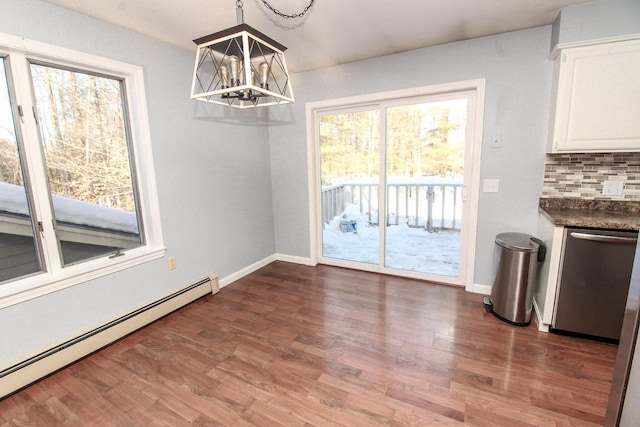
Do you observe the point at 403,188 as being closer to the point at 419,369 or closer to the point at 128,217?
the point at 419,369

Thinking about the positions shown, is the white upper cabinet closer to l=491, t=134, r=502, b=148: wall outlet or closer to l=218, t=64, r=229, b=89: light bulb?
l=491, t=134, r=502, b=148: wall outlet

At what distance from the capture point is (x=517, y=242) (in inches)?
97.1

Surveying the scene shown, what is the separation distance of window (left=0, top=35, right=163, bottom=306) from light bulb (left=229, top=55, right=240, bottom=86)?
55.4 inches

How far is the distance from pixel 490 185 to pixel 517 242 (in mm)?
643

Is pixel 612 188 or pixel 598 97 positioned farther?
pixel 612 188

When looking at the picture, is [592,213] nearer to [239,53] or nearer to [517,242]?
[517,242]

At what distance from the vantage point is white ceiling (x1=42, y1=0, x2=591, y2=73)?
80.4 inches

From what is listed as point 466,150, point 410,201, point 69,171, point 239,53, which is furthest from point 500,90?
point 69,171

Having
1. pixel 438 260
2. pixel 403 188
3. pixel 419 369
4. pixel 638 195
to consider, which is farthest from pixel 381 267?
pixel 638 195

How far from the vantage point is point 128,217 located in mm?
2582

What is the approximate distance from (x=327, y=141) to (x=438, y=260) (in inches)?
80.1

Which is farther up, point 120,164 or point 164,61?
point 164,61

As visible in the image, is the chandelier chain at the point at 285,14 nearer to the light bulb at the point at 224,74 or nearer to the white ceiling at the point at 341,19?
the white ceiling at the point at 341,19

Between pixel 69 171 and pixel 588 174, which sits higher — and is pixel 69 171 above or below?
above
